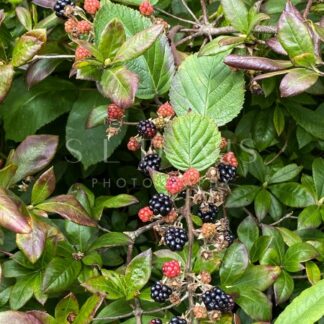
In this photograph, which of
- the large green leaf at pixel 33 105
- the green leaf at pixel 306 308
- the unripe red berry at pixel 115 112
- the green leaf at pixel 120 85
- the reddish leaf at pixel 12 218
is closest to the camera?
the green leaf at pixel 306 308

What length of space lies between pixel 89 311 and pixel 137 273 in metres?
0.09

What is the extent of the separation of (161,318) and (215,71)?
1.40ft

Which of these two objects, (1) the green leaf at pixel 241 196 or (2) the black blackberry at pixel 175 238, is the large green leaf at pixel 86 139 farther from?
(2) the black blackberry at pixel 175 238

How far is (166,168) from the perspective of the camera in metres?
1.10

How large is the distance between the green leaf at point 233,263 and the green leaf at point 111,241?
0.17 m

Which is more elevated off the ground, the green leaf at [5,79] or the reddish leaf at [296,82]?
the green leaf at [5,79]

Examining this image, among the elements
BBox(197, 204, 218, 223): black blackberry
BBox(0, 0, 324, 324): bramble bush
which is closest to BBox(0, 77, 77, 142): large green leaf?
BBox(0, 0, 324, 324): bramble bush

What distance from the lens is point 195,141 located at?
98cm

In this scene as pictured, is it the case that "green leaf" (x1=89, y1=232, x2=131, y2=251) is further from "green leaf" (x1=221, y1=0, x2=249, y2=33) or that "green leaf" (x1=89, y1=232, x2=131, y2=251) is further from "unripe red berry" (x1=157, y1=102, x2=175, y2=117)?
"green leaf" (x1=221, y1=0, x2=249, y2=33)

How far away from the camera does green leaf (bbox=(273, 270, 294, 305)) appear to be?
1055mm

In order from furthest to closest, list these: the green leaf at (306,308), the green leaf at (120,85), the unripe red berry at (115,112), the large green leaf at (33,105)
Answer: the large green leaf at (33,105) → the unripe red berry at (115,112) → the green leaf at (120,85) → the green leaf at (306,308)

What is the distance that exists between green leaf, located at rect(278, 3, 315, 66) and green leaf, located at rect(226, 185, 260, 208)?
361 mm

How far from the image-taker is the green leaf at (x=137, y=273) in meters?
0.96

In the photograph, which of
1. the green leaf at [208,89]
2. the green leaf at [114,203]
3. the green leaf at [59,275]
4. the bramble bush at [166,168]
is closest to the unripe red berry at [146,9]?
the bramble bush at [166,168]
